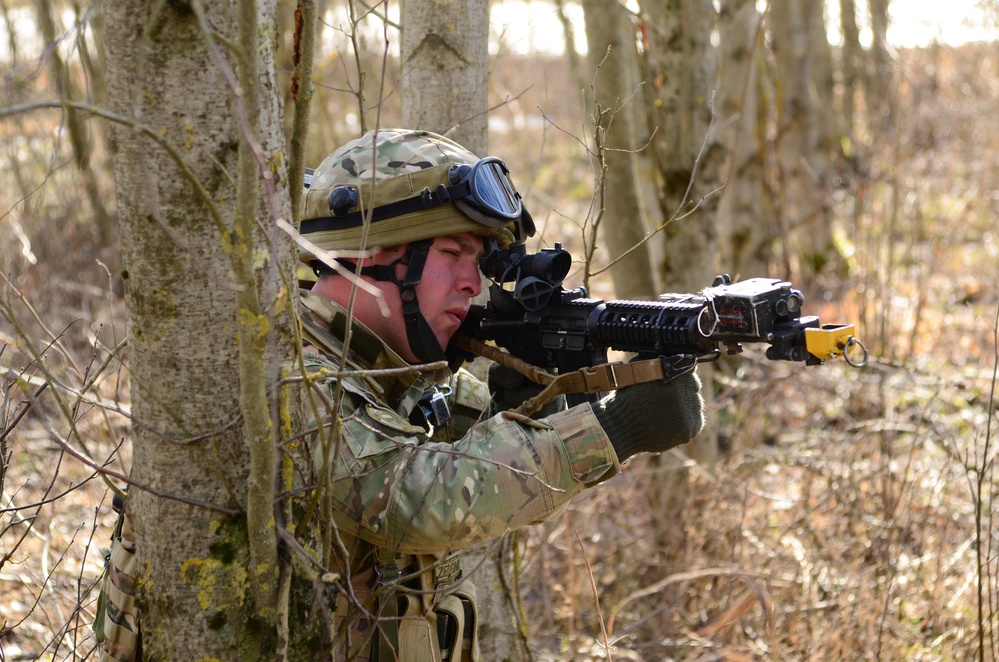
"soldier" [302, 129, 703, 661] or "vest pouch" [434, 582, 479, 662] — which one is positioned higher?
"soldier" [302, 129, 703, 661]

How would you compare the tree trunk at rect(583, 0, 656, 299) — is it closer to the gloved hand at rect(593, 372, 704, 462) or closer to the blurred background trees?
the blurred background trees

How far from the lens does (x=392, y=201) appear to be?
2.46 metres

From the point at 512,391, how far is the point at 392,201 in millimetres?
658

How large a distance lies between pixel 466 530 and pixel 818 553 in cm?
239

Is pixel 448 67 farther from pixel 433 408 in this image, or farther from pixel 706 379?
pixel 706 379

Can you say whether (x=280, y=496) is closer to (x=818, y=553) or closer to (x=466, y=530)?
(x=466, y=530)

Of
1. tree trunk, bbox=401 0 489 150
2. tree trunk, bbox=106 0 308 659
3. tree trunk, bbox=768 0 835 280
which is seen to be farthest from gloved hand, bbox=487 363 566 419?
tree trunk, bbox=768 0 835 280

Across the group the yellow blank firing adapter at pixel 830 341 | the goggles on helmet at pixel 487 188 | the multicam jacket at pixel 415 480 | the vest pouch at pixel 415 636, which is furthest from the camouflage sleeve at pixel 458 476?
the goggles on helmet at pixel 487 188

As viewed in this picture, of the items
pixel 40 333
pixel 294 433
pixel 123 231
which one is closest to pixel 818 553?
pixel 294 433

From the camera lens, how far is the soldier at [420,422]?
1983 mm

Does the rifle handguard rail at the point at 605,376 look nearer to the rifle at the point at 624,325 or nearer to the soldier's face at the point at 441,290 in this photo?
the rifle at the point at 624,325

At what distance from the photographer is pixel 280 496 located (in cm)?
166

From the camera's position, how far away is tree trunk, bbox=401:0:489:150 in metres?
3.01

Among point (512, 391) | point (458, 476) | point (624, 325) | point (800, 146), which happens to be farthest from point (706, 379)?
point (800, 146)
